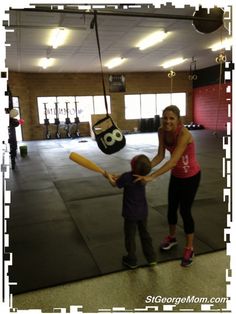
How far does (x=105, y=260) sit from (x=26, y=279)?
2.01 ft

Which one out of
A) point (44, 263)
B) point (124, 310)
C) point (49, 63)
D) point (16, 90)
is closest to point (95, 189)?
point (44, 263)

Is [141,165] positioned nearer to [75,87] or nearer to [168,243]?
[168,243]

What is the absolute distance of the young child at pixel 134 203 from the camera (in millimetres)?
1954

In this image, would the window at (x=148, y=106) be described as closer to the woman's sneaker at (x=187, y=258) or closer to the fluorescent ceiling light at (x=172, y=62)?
the fluorescent ceiling light at (x=172, y=62)

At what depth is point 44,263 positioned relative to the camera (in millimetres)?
2344

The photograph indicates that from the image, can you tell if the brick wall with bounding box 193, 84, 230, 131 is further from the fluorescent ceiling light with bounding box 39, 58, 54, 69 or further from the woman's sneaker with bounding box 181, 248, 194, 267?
the woman's sneaker with bounding box 181, 248, 194, 267

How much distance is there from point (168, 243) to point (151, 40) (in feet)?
24.4

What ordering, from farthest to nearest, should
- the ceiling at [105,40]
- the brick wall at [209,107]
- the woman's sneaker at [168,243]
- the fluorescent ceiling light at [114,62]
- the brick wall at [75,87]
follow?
the brick wall at [75,87]
the brick wall at [209,107]
the fluorescent ceiling light at [114,62]
the ceiling at [105,40]
the woman's sneaker at [168,243]

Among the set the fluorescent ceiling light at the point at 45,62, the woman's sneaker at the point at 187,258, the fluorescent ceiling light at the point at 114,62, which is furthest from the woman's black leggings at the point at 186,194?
the fluorescent ceiling light at the point at 114,62

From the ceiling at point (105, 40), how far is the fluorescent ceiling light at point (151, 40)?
20cm

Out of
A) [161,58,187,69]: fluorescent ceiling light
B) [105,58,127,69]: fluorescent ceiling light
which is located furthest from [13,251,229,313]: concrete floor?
[161,58,187,69]: fluorescent ceiling light

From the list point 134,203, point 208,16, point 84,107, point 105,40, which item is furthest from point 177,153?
point 84,107

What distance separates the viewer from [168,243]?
248cm

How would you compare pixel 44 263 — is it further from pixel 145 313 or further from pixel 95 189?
pixel 95 189
